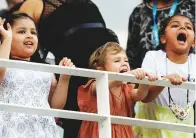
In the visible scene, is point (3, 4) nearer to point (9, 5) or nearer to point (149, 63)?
point (9, 5)

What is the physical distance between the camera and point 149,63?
546cm

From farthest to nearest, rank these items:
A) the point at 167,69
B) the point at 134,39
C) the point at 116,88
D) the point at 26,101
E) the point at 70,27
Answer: the point at 134,39, the point at 70,27, the point at 167,69, the point at 116,88, the point at 26,101

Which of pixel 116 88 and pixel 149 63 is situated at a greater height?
pixel 149 63

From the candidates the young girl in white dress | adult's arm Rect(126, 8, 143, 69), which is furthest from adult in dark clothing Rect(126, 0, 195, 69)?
the young girl in white dress

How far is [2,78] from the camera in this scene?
4441mm

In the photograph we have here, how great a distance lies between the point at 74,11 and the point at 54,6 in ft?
0.51

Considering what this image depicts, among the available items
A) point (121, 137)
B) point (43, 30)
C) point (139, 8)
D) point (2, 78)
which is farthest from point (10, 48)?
point (139, 8)

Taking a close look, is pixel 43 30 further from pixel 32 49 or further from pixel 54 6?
pixel 32 49

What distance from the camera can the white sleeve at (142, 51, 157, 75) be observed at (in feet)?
17.6

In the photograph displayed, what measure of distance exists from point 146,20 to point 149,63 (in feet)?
2.12

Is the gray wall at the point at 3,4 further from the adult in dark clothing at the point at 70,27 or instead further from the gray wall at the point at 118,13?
the gray wall at the point at 118,13

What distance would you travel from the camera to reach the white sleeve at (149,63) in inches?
211

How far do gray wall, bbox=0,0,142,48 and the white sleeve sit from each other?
0.40 metres

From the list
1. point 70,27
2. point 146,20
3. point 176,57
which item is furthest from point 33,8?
point 176,57
